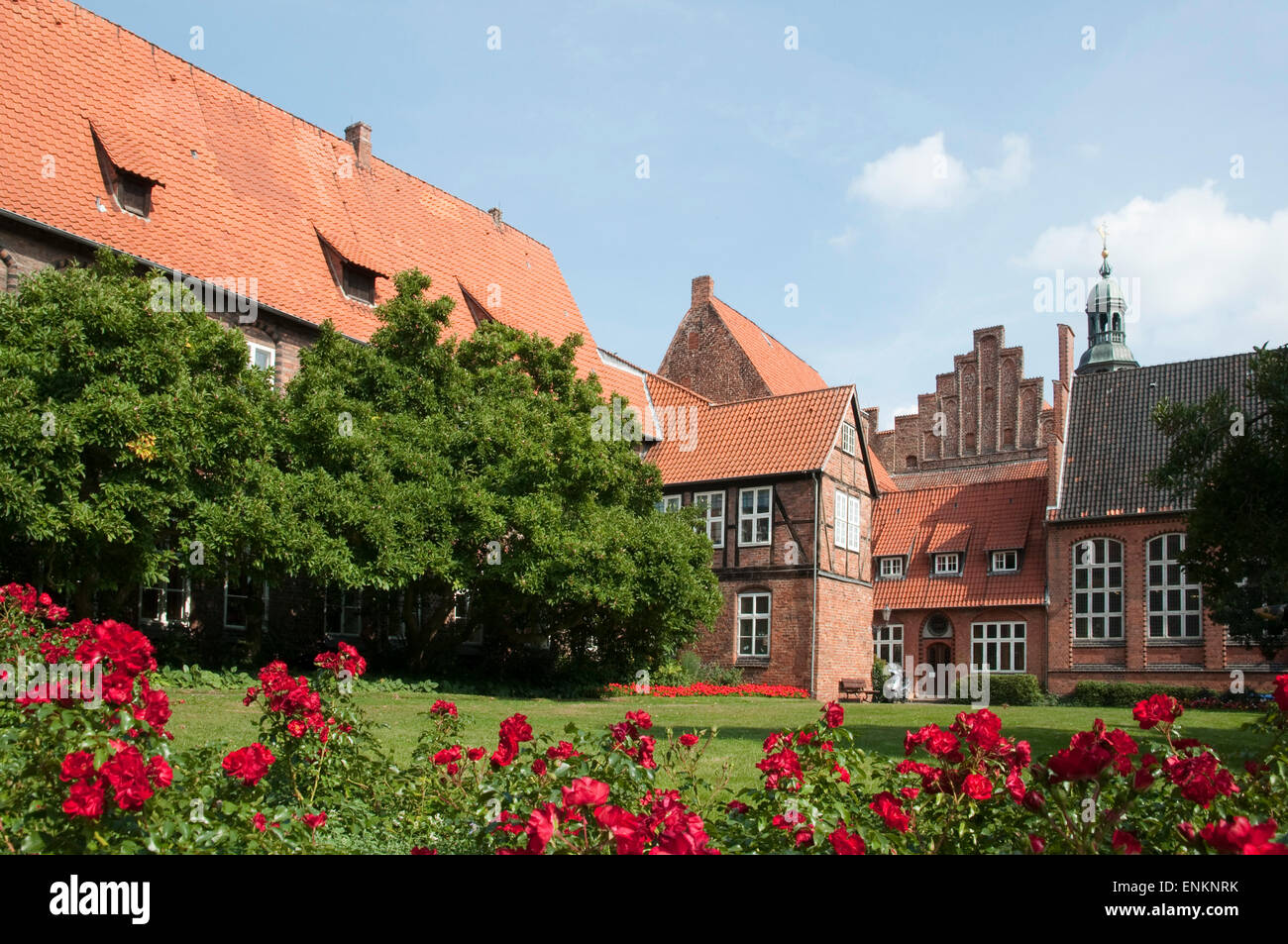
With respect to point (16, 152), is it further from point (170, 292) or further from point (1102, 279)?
point (1102, 279)

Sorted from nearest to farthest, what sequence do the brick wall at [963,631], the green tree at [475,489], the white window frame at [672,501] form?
1. the green tree at [475,489]
2. the white window frame at [672,501]
3. the brick wall at [963,631]

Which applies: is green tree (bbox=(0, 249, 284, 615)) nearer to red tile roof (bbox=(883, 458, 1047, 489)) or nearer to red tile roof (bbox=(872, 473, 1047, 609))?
red tile roof (bbox=(872, 473, 1047, 609))

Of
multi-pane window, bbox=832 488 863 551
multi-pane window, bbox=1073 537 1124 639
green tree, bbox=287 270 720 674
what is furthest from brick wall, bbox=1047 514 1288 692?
green tree, bbox=287 270 720 674

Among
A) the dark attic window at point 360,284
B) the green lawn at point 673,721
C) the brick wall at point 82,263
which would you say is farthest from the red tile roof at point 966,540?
the brick wall at point 82,263

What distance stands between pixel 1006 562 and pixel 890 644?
5.25m

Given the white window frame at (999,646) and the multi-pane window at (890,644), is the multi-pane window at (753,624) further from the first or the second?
the multi-pane window at (890,644)

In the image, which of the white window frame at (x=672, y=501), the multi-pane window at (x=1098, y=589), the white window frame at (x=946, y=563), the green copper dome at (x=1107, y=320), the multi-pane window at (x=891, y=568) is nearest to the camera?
the white window frame at (x=672, y=501)

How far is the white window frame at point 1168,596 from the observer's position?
3469 centimetres

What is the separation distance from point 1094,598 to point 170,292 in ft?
98.8

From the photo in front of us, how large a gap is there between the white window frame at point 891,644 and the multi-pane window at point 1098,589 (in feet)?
22.4

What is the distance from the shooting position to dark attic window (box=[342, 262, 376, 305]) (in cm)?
2552

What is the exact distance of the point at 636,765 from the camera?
491 centimetres

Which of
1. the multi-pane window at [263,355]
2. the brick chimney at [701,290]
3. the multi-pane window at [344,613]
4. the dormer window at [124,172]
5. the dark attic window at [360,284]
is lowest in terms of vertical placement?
the multi-pane window at [344,613]

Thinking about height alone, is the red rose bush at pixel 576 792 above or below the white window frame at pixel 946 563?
below
